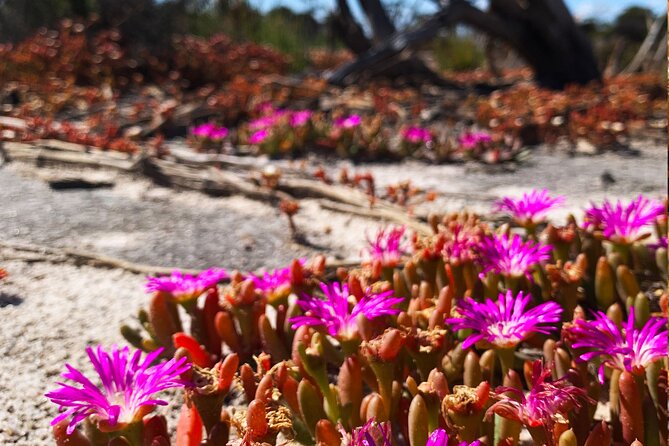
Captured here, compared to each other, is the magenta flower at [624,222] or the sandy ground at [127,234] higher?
the magenta flower at [624,222]

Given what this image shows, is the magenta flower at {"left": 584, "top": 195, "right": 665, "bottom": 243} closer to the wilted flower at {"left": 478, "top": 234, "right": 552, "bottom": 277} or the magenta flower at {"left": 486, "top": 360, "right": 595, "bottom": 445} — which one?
the wilted flower at {"left": 478, "top": 234, "right": 552, "bottom": 277}

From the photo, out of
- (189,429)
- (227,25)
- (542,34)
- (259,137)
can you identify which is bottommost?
(189,429)

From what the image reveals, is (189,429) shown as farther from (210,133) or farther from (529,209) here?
(210,133)

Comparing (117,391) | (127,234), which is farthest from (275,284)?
(127,234)

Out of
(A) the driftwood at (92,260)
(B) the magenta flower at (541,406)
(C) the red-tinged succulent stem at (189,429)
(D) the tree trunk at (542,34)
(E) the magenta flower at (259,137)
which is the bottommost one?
(C) the red-tinged succulent stem at (189,429)

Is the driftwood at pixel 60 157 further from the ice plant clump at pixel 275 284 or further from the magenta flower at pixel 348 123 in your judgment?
the ice plant clump at pixel 275 284

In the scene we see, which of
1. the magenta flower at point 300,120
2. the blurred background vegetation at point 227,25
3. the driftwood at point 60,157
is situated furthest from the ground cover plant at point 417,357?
the blurred background vegetation at point 227,25

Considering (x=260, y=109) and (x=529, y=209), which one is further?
(x=260, y=109)
